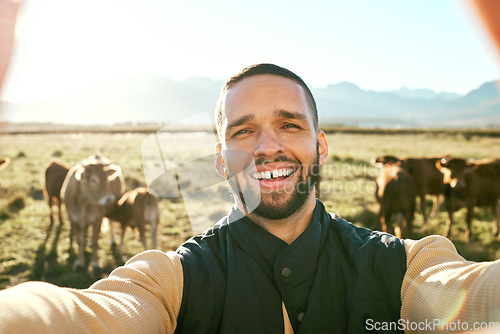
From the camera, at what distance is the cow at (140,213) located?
28.2ft

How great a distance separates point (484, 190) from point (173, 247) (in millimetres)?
9699

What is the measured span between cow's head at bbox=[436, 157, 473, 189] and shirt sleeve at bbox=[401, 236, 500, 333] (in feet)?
33.4

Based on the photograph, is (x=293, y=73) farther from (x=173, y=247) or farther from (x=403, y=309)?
(x=173, y=247)

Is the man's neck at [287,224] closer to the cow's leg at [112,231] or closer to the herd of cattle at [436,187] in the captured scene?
the herd of cattle at [436,187]

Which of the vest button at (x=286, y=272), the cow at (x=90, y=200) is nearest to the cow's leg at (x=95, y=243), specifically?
the cow at (x=90, y=200)

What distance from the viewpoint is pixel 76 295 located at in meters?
1.43

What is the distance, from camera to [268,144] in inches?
99.0

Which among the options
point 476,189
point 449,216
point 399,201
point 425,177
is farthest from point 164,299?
point 425,177

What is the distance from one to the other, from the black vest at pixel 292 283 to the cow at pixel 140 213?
669cm

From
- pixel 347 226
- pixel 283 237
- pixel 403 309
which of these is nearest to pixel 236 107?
pixel 283 237

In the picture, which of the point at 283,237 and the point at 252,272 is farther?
the point at 283,237

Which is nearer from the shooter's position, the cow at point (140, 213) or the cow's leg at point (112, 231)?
the cow at point (140, 213)

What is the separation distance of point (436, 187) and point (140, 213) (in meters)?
10.6

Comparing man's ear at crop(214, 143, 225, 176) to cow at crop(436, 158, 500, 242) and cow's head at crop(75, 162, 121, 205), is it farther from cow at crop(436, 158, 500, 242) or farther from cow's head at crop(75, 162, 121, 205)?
cow at crop(436, 158, 500, 242)
